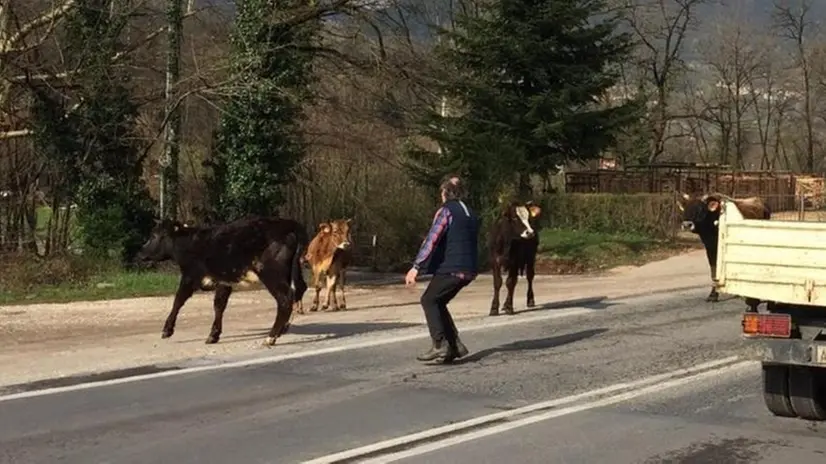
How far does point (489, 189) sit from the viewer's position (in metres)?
32.3

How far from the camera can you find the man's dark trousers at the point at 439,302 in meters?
12.9

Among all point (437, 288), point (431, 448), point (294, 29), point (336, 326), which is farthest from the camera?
point (294, 29)

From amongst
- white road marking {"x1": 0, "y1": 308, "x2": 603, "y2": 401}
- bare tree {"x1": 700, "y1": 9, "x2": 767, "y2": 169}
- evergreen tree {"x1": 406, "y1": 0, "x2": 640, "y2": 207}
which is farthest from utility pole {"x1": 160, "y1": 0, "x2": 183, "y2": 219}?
bare tree {"x1": 700, "y1": 9, "x2": 767, "y2": 169}

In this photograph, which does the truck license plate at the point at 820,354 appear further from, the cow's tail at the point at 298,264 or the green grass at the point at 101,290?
the green grass at the point at 101,290

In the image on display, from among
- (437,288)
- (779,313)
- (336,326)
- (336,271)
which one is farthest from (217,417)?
(336,271)

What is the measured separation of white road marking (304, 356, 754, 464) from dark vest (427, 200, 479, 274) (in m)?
2.18

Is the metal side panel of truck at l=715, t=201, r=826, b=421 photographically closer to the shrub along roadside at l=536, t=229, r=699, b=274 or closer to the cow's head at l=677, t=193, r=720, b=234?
the cow's head at l=677, t=193, r=720, b=234

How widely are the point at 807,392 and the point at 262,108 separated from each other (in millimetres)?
18212

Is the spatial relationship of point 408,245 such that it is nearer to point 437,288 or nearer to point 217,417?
point 437,288

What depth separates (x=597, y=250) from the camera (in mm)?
33688

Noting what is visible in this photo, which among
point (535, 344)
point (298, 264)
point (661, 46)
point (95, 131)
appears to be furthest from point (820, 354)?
point (661, 46)

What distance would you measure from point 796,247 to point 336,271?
1105 cm

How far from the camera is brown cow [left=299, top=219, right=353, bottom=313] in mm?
19203

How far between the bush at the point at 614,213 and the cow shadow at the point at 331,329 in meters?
22.5
